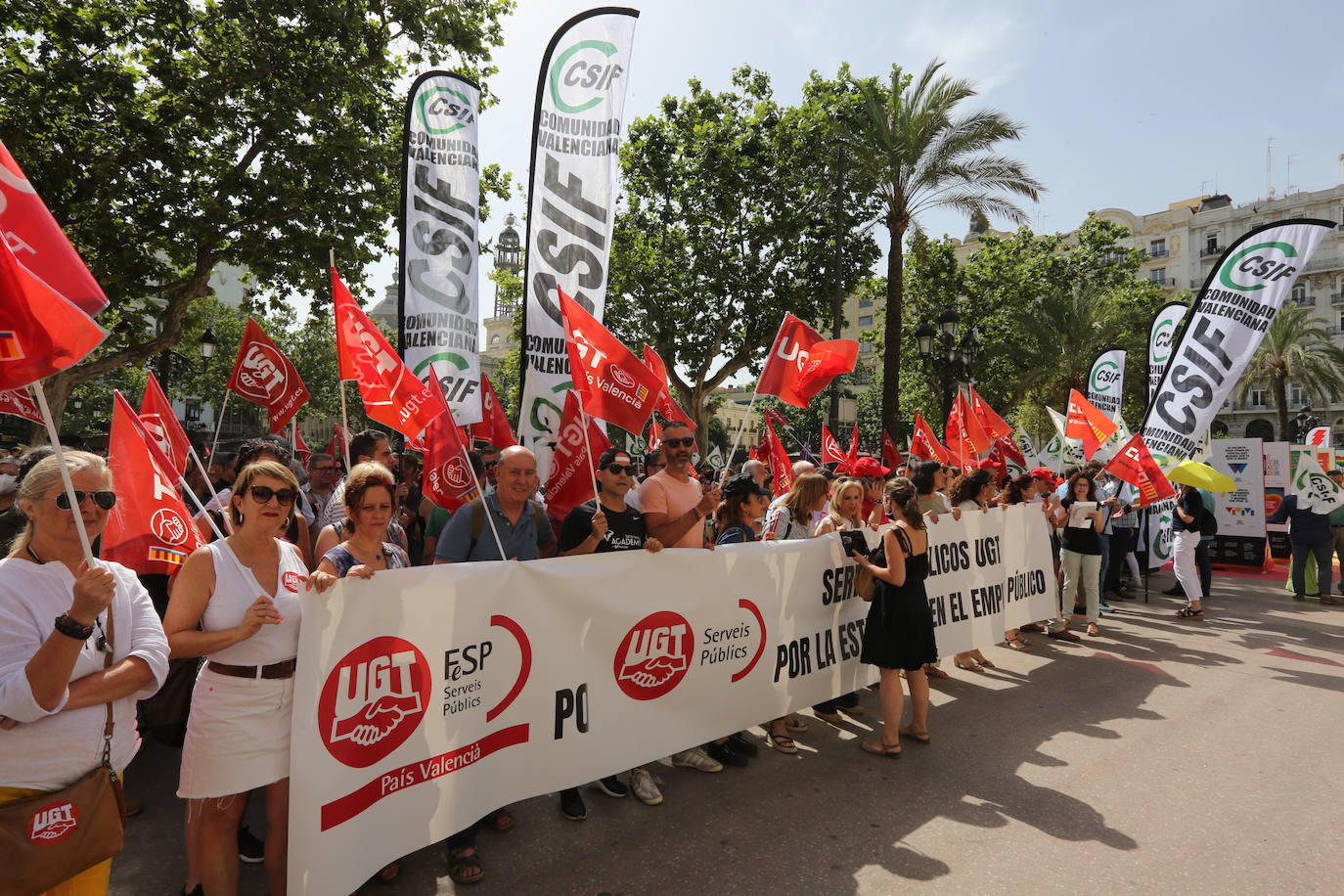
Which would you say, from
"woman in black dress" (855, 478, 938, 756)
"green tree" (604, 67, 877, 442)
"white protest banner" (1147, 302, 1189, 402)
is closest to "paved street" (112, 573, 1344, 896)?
"woman in black dress" (855, 478, 938, 756)

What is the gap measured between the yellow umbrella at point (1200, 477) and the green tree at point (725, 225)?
1295cm

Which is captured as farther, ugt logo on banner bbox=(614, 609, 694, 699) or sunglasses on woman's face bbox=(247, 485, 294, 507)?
ugt logo on banner bbox=(614, 609, 694, 699)

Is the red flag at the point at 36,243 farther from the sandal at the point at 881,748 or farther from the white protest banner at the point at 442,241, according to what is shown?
the sandal at the point at 881,748

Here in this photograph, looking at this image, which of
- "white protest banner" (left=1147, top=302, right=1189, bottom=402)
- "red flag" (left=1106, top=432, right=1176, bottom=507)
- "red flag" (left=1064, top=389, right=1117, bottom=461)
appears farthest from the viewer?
"white protest banner" (left=1147, top=302, right=1189, bottom=402)

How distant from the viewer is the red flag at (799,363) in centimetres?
581

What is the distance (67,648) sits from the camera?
2.05m

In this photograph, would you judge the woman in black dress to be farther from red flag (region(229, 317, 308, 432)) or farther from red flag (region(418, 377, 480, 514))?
red flag (region(229, 317, 308, 432))

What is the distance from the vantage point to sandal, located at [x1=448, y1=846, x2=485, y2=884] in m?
3.33

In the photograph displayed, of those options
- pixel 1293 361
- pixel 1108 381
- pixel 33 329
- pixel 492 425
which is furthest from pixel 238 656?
pixel 1293 361

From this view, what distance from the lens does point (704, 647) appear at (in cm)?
448

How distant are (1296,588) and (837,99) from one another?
1516cm

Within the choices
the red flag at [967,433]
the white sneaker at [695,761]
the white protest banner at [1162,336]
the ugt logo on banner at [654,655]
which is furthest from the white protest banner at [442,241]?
the white protest banner at [1162,336]

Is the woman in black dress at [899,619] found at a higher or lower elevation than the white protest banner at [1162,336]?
lower

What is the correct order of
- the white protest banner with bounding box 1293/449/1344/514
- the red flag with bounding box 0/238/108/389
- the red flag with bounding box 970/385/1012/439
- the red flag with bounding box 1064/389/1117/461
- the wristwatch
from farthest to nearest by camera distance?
the white protest banner with bounding box 1293/449/1344/514, the red flag with bounding box 970/385/1012/439, the red flag with bounding box 1064/389/1117/461, the red flag with bounding box 0/238/108/389, the wristwatch
